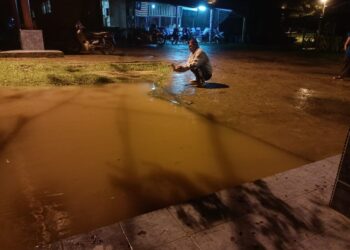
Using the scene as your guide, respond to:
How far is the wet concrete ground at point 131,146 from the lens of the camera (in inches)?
133

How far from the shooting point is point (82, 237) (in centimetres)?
262

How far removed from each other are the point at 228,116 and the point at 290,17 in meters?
25.9

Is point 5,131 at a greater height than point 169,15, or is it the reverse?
point 169,15

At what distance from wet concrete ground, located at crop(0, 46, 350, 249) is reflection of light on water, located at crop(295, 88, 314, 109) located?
0.09 ft

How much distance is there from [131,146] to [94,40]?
12.8 metres

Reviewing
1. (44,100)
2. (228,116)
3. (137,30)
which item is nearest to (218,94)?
Result: (228,116)

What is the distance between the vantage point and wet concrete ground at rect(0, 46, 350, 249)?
3367 mm

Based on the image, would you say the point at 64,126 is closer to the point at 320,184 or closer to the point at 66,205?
the point at 66,205

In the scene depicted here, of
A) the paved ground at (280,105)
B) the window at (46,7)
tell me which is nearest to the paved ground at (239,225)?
the paved ground at (280,105)

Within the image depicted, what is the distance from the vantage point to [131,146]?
4840mm

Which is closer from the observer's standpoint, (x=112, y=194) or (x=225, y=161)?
(x=112, y=194)

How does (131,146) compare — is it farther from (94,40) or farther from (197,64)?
(94,40)

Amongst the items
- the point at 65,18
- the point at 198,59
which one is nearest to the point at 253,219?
the point at 198,59

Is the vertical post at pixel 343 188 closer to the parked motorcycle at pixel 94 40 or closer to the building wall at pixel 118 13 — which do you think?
the parked motorcycle at pixel 94 40
